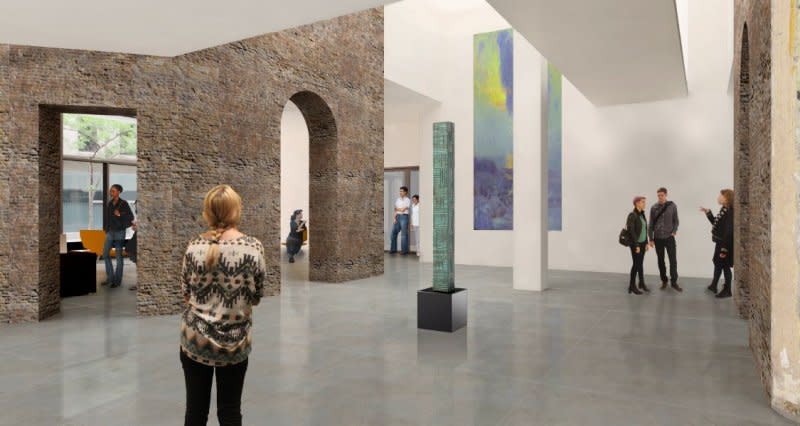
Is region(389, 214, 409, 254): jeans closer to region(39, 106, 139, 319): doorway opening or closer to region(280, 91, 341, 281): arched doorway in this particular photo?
region(280, 91, 341, 281): arched doorway

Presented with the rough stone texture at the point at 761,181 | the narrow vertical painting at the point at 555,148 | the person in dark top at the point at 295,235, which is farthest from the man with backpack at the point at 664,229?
the person in dark top at the point at 295,235

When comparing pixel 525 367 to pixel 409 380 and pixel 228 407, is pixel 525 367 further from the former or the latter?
pixel 228 407

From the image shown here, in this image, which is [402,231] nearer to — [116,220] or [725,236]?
[116,220]

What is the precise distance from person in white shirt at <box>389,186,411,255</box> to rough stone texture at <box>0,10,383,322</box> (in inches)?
217

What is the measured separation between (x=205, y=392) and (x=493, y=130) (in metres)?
12.6

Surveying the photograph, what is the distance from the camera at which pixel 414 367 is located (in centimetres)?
517

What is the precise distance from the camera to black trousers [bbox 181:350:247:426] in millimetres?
2781

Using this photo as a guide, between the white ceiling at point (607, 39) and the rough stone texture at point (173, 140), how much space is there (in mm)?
4726

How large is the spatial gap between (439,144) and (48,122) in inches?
219

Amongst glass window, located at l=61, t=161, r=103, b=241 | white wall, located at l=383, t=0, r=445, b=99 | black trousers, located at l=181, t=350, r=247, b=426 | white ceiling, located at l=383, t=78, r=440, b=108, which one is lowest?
black trousers, located at l=181, t=350, r=247, b=426

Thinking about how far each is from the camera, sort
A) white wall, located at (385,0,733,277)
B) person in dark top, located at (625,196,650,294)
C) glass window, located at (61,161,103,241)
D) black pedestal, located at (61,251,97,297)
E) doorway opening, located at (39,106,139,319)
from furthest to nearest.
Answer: glass window, located at (61,161,103,241)
white wall, located at (385,0,733,277)
person in dark top, located at (625,196,650,294)
black pedestal, located at (61,251,97,297)
doorway opening, located at (39,106,139,319)

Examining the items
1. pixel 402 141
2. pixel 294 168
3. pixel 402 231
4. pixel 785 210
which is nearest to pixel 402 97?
pixel 402 141

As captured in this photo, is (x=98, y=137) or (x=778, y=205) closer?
(x=778, y=205)


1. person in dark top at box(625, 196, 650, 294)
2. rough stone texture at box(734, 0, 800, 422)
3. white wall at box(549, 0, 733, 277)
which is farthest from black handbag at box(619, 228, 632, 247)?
rough stone texture at box(734, 0, 800, 422)
